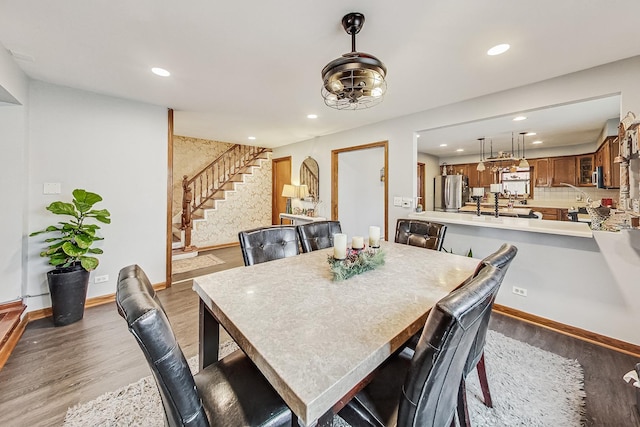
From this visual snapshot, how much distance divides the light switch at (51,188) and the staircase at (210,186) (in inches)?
92.8

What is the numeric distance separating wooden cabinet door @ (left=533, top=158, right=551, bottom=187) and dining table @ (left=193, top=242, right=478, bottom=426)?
613 centimetres

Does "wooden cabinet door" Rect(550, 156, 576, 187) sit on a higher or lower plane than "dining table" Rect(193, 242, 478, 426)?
higher

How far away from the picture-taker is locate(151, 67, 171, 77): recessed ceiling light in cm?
237

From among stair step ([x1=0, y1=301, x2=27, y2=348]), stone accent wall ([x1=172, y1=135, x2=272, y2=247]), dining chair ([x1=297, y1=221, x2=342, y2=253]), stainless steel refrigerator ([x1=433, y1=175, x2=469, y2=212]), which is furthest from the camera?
stainless steel refrigerator ([x1=433, y1=175, x2=469, y2=212])

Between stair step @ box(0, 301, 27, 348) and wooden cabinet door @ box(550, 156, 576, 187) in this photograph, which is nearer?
stair step @ box(0, 301, 27, 348)

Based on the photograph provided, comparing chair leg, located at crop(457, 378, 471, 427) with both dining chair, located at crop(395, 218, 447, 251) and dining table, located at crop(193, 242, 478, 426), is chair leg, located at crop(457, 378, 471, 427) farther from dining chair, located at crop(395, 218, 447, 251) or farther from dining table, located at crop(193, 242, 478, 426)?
dining chair, located at crop(395, 218, 447, 251)

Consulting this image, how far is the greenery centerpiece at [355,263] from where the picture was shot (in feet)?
4.89

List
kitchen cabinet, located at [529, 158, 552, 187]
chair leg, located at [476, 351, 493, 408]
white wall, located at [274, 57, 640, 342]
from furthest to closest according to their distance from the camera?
1. kitchen cabinet, located at [529, 158, 552, 187]
2. white wall, located at [274, 57, 640, 342]
3. chair leg, located at [476, 351, 493, 408]

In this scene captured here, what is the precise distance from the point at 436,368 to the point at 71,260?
3.45m

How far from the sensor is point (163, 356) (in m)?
0.68

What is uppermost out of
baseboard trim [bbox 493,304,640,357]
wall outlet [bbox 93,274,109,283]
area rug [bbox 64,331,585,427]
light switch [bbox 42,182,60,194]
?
light switch [bbox 42,182,60,194]

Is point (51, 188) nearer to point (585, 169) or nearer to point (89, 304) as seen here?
point (89, 304)

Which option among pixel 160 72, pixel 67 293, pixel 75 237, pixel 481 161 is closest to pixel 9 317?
pixel 67 293

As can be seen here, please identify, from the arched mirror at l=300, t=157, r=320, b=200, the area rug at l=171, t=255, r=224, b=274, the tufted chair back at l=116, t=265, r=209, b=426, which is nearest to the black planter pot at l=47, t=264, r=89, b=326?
the area rug at l=171, t=255, r=224, b=274
